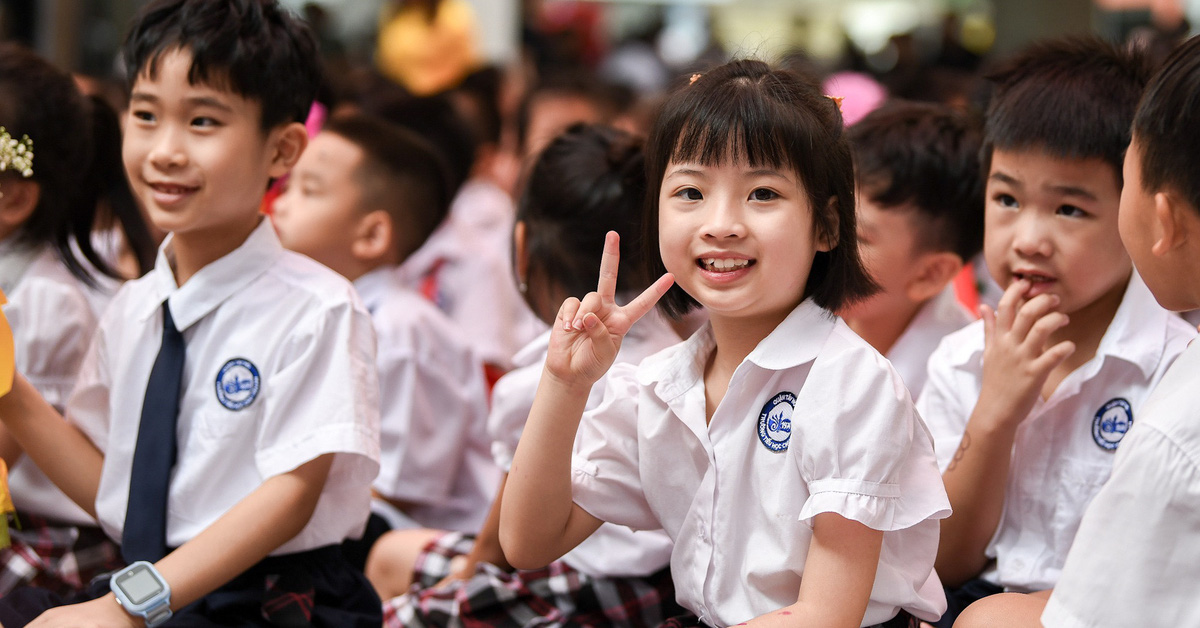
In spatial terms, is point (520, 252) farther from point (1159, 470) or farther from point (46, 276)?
point (1159, 470)

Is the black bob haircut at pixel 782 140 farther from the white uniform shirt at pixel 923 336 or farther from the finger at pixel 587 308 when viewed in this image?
the white uniform shirt at pixel 923 336

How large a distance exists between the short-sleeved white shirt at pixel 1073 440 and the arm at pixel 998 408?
0.16 ft

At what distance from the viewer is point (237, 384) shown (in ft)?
5.09

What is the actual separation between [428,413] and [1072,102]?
147 centimetres

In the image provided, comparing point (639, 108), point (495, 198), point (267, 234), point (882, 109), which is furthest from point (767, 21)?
point (267, 234)

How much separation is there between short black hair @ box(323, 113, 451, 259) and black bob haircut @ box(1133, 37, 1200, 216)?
1.60 m

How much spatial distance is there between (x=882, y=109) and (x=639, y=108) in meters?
3.13

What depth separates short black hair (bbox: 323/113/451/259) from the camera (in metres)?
2.39

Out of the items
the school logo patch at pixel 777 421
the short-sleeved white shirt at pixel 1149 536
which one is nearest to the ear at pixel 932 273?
the school logo patch at pixel 777 421

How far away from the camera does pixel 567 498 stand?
133cm

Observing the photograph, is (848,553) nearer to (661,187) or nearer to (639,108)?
(661,187)

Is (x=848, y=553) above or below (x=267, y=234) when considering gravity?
below

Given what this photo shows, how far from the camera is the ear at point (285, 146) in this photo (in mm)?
1641

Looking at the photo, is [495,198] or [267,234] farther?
[495,198]
